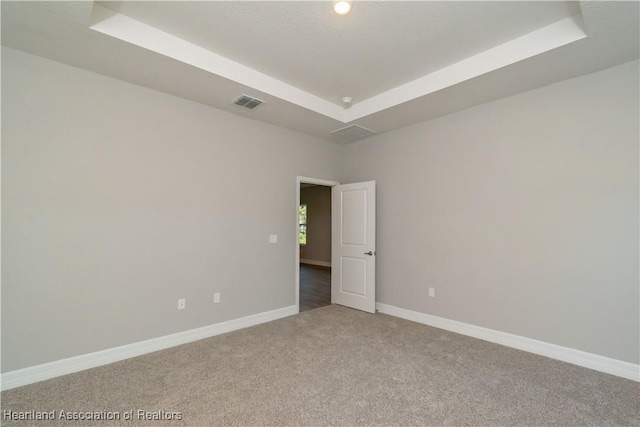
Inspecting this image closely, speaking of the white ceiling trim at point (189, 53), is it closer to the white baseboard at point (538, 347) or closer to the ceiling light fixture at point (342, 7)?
the ceiling light fixture at point (342, 7)

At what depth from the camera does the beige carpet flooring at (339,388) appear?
2.04 metres

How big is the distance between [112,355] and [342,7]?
3.70 meters

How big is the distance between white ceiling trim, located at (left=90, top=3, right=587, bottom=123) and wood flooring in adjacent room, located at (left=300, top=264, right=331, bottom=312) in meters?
3.09

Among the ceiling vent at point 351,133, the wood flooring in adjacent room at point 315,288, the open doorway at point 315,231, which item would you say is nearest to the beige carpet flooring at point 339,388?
the wood flooring in adjacent room at point 315,288

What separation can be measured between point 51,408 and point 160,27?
10.1 feet

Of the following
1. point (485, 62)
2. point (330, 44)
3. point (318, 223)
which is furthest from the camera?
point (318, 223)

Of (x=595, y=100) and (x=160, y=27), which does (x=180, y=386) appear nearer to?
(x=160, y=27)

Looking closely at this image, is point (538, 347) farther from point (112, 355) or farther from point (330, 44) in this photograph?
point (112, 355)

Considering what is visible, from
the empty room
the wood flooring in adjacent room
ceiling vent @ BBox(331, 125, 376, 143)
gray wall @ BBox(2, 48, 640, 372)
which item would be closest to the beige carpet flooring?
the empty room

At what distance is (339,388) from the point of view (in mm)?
2375

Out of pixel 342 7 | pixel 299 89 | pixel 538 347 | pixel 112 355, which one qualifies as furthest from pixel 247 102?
pixel 538 347

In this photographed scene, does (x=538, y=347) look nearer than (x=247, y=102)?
Yes

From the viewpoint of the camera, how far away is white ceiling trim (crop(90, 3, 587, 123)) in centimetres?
233

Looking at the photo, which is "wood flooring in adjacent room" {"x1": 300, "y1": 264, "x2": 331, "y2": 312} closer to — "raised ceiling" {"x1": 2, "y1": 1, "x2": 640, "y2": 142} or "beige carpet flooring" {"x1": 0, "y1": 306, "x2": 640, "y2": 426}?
"beige carpet flooring" {"x1": 0, "y1": 306, "x2": 640, "y2": 426}
